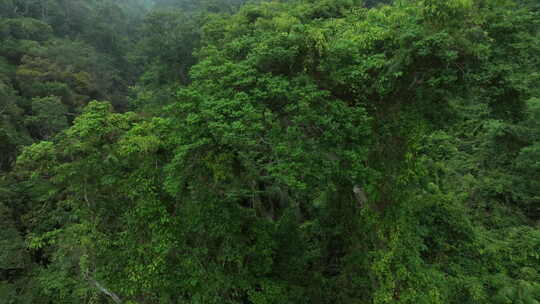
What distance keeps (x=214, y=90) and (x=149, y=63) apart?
53.8 feet

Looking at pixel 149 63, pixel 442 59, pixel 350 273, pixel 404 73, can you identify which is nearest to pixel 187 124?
pixel 404 73

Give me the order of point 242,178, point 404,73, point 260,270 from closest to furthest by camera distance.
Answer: point 404,73 < point 242,178 < point 260,270

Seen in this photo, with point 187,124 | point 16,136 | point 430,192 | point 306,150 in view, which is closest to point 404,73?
point 306,150

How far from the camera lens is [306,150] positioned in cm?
495

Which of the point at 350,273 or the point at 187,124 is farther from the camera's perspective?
the point at 350,273

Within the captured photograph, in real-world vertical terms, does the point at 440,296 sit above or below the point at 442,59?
below

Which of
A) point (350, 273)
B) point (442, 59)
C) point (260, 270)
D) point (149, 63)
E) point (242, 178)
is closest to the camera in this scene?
point (442, 59)

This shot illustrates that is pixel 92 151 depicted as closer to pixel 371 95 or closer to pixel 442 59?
pixel 371 95

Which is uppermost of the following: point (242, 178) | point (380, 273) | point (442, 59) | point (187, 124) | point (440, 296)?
point (442, 59)

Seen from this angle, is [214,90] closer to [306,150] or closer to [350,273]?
[306,150]

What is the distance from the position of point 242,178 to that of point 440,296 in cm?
437

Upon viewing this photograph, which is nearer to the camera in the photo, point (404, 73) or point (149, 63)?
point (404, 73)

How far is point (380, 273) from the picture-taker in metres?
5.31

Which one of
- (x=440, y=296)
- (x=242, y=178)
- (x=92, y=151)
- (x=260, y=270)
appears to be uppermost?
(x=92, y=151)
